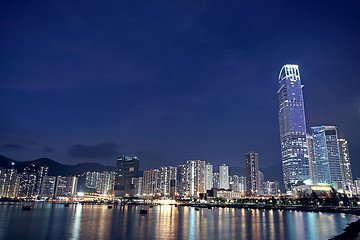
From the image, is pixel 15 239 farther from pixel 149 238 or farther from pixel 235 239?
pixel 235 239

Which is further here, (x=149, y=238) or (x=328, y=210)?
(x=328, y=210)

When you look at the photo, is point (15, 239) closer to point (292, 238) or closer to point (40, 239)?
point (40, 239)

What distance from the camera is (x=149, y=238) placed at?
1651 inches

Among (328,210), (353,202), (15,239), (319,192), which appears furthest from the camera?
(319,192)

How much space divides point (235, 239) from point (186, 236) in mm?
7950

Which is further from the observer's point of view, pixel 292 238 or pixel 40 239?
pixel 292 238

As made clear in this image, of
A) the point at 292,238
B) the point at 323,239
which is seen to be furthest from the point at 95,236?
the point at 323,239

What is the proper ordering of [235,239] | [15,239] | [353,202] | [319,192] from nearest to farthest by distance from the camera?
[15,239] < [235,239] < [353,202] < [319,192]

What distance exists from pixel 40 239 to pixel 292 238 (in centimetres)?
3961

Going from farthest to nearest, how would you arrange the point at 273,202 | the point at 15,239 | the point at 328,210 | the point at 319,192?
1. the point at 319,192
2. the point at 273,202
3. the point at 328,210
4. the point at 15,239

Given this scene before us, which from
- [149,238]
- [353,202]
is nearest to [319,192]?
[353,202]

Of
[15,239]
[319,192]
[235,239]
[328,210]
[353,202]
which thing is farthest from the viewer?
[319,192]

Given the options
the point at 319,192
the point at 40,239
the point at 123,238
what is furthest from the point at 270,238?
the point at 319,192

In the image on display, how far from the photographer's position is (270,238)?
43.0m
